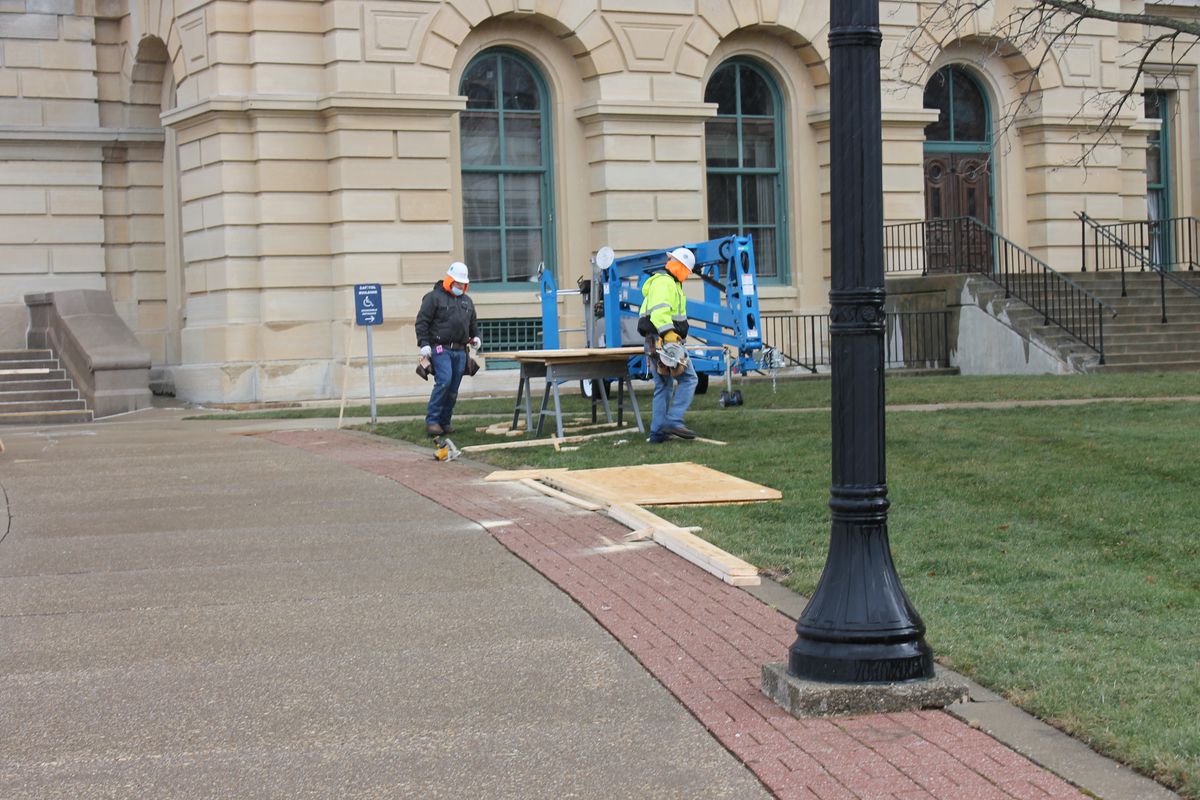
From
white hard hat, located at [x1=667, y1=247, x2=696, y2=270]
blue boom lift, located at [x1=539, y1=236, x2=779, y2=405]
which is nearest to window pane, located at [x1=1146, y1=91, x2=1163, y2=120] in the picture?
blue boom lift, located at [x1=539, y1=236, x2=779, y2=405]

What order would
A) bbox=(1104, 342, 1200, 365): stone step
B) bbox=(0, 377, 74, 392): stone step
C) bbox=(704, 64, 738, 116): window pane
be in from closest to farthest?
bbox=(1104, 342, 1200, 365): stone step → bbox=(0, 377, 74, 392): stone step → bbox=(704, 64, 738, 116): window pane

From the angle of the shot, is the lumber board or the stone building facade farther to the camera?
the stone building facade

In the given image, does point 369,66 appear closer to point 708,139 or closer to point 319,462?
point 708,139

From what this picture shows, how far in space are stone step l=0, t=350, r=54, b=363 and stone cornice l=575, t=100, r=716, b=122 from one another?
959cm

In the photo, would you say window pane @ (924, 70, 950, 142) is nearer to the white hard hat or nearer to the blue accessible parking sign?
the blue accessible parking sign

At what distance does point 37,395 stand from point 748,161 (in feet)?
41.9

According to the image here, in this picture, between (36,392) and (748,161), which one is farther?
(748,161)

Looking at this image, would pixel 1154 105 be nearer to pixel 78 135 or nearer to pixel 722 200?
pixel 722 200

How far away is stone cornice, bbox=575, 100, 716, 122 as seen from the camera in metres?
27.7

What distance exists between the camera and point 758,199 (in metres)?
30.3

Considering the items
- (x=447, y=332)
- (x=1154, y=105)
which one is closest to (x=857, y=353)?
(x=447, y=332)

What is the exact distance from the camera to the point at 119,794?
564 cm

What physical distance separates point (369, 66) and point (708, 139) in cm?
660

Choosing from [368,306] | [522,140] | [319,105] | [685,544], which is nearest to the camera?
[685,544]
